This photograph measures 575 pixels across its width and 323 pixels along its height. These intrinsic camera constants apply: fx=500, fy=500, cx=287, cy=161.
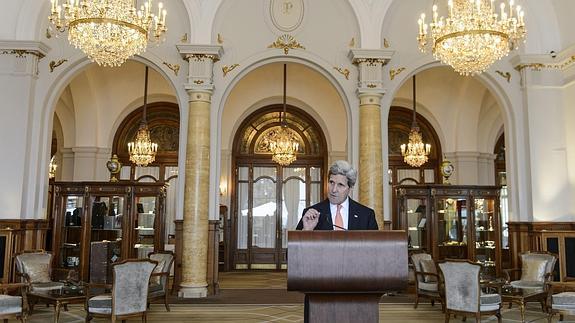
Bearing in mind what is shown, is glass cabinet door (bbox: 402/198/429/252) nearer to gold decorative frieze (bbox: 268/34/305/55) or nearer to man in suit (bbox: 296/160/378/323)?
gold decorative frieze (bbox: 268/34/305/55)

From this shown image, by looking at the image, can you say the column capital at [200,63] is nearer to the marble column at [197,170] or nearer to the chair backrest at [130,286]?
the marble column at [197,170]

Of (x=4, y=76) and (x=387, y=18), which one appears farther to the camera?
(x=387, y=18)

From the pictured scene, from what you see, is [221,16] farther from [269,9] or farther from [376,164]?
[376,164]

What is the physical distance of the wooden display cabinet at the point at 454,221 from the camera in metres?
10.5

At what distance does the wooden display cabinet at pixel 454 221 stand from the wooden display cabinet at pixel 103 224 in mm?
5270

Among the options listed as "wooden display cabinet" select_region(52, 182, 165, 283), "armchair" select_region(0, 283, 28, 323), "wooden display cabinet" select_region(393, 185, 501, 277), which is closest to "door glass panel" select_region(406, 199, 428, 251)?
"wooden display cabinet" select_region(393, 185, 501, 277)

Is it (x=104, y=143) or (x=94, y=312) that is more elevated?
(x=104, y=143)

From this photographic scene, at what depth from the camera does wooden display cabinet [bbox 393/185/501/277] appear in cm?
1053

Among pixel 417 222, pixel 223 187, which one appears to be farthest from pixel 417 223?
pixel 223 187

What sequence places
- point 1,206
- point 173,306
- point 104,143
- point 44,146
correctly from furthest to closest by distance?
point 104,143 < point 44,146 < point 1,206 < point 173,306

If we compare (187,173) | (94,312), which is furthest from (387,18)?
(94,312)

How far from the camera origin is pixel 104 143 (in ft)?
44.6

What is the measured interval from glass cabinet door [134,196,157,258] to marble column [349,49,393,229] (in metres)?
4.40

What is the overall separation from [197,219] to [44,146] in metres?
3.33
